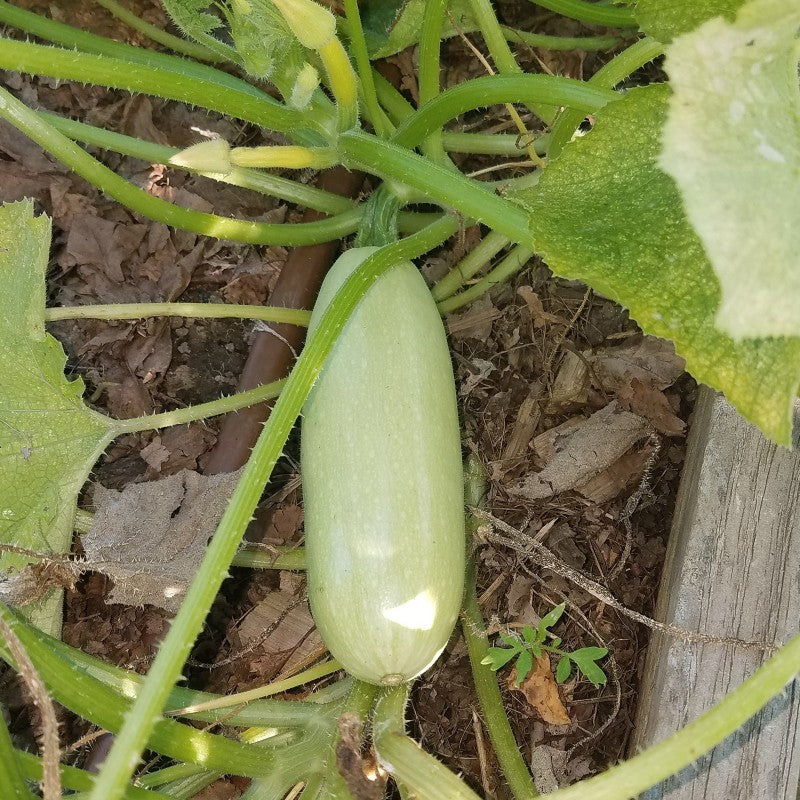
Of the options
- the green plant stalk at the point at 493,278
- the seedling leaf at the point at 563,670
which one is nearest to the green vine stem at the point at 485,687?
the seedling leaf at the point at 563,670

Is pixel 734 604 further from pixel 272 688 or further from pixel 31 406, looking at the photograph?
pixel 31 406

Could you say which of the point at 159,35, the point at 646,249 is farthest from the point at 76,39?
the point at 646,249

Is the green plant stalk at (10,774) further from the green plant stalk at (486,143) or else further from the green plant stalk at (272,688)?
the green plant stalk at (486,143)

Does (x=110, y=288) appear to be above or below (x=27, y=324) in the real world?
below

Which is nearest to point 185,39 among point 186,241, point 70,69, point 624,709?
point 186,241

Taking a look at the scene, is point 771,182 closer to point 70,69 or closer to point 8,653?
point 70,69

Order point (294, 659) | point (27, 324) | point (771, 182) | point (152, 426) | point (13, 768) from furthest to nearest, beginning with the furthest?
1. point (294, 659)
2. point (152, 426)
3. point (27, 324)
4. point (13, 768)
5. point (771, 182)

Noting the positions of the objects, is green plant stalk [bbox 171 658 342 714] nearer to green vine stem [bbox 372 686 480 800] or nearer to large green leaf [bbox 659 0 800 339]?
green vine stem [bbox 372 686 480 800]

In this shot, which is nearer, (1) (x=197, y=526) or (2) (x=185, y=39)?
(1) (x=197, y=526)
